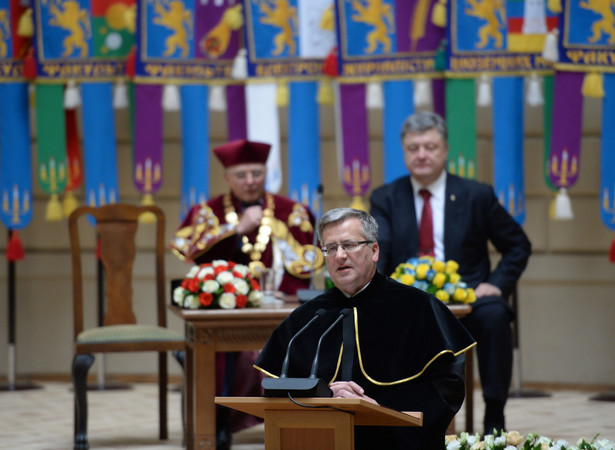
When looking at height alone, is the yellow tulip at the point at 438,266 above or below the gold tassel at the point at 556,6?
below

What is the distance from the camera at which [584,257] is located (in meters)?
7.23

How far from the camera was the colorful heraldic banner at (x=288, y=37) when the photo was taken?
6.88 metres

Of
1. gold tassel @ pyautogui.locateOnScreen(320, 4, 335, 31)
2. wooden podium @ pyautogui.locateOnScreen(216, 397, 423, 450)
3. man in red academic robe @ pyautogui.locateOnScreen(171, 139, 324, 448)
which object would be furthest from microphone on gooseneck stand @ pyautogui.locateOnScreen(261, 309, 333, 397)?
gold tassel @ pyautogui.locateOnScreen(320, 4, 335, 31)

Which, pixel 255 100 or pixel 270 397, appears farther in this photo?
pixel 255 100

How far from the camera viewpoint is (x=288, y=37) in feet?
22.7

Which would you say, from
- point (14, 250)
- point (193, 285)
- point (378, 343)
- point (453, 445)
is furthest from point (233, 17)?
point (453, 445)

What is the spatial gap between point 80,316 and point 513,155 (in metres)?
2.70

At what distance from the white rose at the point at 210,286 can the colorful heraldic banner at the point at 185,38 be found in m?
2.36

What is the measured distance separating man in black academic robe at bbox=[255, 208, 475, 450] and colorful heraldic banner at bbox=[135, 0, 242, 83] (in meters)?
3.63

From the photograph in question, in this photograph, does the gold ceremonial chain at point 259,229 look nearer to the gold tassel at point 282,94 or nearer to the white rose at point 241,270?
the white rose at point 241,270

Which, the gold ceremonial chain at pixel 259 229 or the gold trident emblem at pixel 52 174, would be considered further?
the gold trident emblem at pixel 52 174

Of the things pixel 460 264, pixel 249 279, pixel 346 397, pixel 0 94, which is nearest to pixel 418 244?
pixel 460 264

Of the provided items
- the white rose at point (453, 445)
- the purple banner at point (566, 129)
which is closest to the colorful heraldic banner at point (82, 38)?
the purple banner at point (566, 129)

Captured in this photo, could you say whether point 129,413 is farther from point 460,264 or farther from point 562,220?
point 562,220
